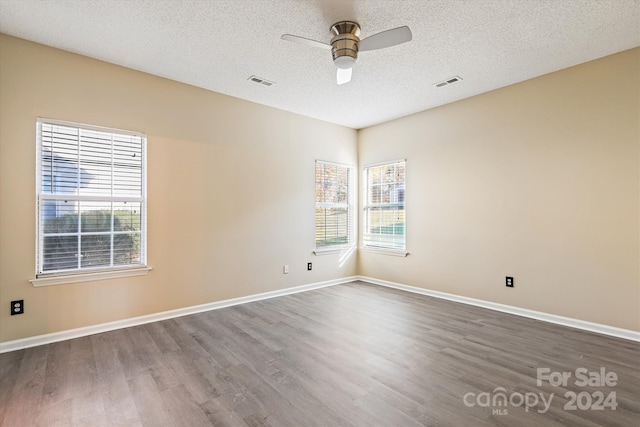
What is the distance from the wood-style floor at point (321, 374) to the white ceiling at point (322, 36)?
275 cm

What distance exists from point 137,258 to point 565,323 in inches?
185

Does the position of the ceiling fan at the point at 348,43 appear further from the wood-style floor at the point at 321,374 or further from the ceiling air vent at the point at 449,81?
the wood-style floor at the point at 321,374

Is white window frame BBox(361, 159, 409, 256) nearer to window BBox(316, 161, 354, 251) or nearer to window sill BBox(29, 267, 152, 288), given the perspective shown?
window BBox(316, 161, 354, 251)

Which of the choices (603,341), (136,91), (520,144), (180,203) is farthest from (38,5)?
(603,341)

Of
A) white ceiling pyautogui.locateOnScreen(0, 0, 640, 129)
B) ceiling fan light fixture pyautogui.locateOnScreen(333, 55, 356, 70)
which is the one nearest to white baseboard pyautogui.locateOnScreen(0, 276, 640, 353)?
white ceiling pyautogui.locateOnScreen(0, 0, 640, 129)

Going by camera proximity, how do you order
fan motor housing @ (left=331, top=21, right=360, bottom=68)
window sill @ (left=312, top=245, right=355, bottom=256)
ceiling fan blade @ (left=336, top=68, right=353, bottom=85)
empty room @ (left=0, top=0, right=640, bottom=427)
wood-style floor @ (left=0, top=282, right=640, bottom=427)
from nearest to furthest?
wood-style floor @ (left=0, top=282, right=640, bottom=427)
empty room @ (left=0, top=0, right=640, bottom=427)
fan motor housing @ (left=331, top=21, right=360, bottom=68)
ceiling fan blade @ (left=336, top=68, right=353, bottom=85)
window sill @ (left=312, top=245, right=355, bottom=256)

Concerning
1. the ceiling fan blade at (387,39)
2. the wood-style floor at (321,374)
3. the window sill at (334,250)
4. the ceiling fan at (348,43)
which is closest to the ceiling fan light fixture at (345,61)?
the ceiling fan at (348,43)

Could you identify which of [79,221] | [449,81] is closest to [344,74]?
[449,81]

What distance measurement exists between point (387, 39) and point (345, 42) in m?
0.34

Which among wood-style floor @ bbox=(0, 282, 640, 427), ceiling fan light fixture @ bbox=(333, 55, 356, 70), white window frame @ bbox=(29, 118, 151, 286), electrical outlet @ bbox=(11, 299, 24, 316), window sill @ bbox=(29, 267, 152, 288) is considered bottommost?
wood-style floor @ bbox=(0, 282, 640, 427)

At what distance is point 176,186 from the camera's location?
12.0 feet

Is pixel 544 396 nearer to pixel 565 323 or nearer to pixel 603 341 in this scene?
pixel 603 341

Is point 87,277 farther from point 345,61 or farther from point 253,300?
point 345,61

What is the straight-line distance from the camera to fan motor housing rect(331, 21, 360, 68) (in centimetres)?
248
